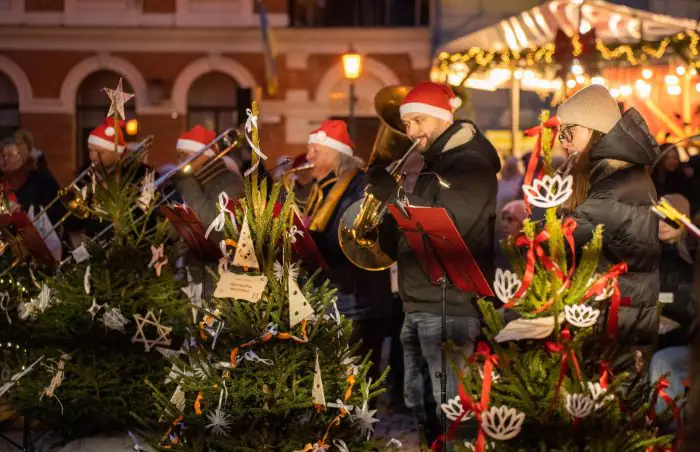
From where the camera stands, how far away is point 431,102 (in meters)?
6.93

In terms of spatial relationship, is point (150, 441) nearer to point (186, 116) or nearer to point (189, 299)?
point (189, 299)

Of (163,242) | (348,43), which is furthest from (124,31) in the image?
(163,242)

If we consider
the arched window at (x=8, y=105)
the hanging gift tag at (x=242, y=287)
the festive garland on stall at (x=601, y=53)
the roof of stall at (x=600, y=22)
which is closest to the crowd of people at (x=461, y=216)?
the hanging gift tag at (x=242, y=287)

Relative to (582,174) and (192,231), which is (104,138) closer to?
(192,231)

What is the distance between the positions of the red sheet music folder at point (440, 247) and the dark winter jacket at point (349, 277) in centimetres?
151

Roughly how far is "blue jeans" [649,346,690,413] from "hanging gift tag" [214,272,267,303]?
7.65ft

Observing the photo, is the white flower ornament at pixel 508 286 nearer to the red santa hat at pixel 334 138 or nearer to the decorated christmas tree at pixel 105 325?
the red santa hat at pixel 334 138

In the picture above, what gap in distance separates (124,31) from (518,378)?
21024mm

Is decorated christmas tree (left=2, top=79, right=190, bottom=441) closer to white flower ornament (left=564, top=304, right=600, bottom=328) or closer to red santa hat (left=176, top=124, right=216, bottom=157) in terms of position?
red santa hat (left=176, top=124, right=216, bottom=157)

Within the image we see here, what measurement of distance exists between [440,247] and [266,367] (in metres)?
0.99

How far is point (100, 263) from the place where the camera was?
8.31m

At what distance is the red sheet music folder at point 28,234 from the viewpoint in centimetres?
875

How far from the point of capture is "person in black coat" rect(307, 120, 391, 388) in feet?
25.3

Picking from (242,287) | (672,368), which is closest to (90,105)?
(672,368)
